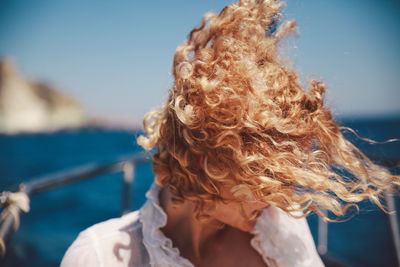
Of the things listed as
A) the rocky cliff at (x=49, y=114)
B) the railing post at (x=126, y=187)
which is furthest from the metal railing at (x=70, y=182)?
the rocky cliff at (x=49, y=114)

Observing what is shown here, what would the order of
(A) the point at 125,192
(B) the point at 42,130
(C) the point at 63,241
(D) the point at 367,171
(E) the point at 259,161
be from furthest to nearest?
(B) the point at 42,130 < (C) the point at 63,241 < (A) the point at 125,192 < (D) the point at 367,171 < (E) the point at 259,161

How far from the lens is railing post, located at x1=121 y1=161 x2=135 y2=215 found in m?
2.19

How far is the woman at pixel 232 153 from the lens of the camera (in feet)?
3.03

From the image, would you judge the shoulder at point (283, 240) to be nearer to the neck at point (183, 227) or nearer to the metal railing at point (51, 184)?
the neck at point (183, 227)

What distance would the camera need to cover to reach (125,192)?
220 centimetres

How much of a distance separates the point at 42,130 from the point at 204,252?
9267 cm

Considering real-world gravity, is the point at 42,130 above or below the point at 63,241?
below

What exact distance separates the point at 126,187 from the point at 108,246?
46.3 inches

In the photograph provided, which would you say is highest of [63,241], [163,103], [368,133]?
[163,103]

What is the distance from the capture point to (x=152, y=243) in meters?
1.08

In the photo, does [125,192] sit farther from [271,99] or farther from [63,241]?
[63,241]

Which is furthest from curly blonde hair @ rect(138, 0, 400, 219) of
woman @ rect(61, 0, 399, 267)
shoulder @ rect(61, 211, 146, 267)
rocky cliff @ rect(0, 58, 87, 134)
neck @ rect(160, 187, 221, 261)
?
rocky cliff @ rect(0, 58, 87, 134)

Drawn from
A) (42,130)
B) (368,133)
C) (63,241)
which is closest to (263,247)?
(368,133)

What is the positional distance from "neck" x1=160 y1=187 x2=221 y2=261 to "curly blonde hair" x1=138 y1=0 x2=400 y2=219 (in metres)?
0.12
